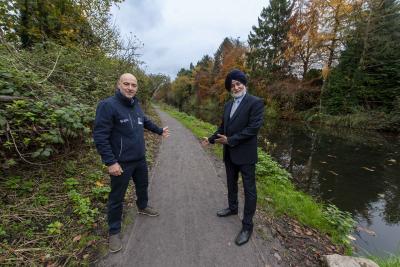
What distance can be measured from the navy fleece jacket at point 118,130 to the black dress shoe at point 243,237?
167cm

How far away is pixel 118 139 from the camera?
2.63 meters

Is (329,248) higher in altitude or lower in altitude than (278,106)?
lower

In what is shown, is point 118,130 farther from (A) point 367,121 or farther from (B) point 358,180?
(A) point 367,121

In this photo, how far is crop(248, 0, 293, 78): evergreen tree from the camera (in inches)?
983

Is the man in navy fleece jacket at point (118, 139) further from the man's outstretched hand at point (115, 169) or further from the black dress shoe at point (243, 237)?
the black dress shoe at point (243, 237)

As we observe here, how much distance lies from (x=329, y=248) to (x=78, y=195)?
3.80m

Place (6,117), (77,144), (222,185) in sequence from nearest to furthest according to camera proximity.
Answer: (6,117)
(77,144)
(222,185)

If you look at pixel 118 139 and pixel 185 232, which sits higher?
pixel 118 139

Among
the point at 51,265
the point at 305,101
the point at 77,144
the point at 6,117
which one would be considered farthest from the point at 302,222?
the point at 305,101

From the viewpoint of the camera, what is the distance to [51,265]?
2365 mm

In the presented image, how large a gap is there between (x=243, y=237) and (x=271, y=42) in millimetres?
27393

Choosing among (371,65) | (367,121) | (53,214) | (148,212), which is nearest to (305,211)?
(148,212)

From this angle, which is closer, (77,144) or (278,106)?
(77,144)

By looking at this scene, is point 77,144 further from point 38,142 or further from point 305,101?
point 305,101
